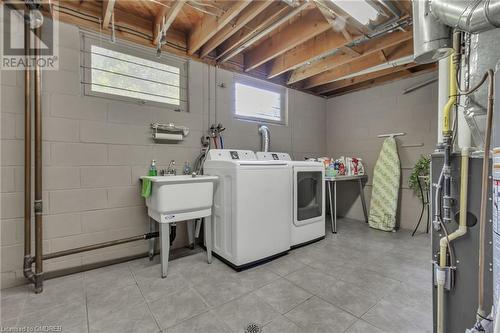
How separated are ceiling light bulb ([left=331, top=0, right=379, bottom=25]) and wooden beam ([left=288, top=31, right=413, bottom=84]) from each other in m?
0.46

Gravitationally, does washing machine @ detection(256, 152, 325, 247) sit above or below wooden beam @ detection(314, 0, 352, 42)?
below

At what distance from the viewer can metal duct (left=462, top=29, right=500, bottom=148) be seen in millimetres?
931

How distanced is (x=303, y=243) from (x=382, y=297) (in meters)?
1.07

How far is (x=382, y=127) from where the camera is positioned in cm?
351

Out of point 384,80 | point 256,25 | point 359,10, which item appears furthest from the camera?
point 384,80

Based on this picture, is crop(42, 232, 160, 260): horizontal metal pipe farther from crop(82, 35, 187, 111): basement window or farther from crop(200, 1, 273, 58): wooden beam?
crop(200, 1, 273, 58): wooden beam

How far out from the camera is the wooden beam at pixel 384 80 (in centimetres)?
308

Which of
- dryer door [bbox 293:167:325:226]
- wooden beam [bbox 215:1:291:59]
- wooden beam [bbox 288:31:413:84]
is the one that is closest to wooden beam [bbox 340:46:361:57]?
wooden beam [bbox 288:31:413:84]

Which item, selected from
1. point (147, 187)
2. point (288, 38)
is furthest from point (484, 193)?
point (288, 38)

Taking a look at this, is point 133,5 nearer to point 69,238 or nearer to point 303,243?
point 69,238

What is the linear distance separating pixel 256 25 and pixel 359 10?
925 mm

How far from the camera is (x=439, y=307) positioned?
105cm

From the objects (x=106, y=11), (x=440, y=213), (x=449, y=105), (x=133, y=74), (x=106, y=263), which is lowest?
(x=106, y=263)

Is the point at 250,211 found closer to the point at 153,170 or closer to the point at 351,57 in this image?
the point at 153,170
